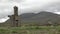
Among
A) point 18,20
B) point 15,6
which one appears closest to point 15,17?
point 18,20

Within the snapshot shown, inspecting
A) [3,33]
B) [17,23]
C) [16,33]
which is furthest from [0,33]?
[17,23]

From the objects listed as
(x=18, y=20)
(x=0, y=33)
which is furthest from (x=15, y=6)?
(x=0, y=33)

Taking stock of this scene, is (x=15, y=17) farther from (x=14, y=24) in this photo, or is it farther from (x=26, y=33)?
(x=26, y=33)

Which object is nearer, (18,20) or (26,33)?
(26,33)

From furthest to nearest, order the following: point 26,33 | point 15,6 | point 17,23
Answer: point 15,6
point 17,23
point 26,33

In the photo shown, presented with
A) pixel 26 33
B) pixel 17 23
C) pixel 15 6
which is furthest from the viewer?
pixel 15 6

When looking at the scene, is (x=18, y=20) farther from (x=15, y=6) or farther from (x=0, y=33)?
(x=0, y=33)

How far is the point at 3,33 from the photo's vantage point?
15680 mm

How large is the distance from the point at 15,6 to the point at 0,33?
914 inches

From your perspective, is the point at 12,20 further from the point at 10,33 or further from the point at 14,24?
the point at 10,33

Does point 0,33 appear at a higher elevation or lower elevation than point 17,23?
higher

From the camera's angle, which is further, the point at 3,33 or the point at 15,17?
the point at 15,17

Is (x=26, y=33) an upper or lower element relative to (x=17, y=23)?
upper

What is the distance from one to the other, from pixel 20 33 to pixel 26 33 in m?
0.59
